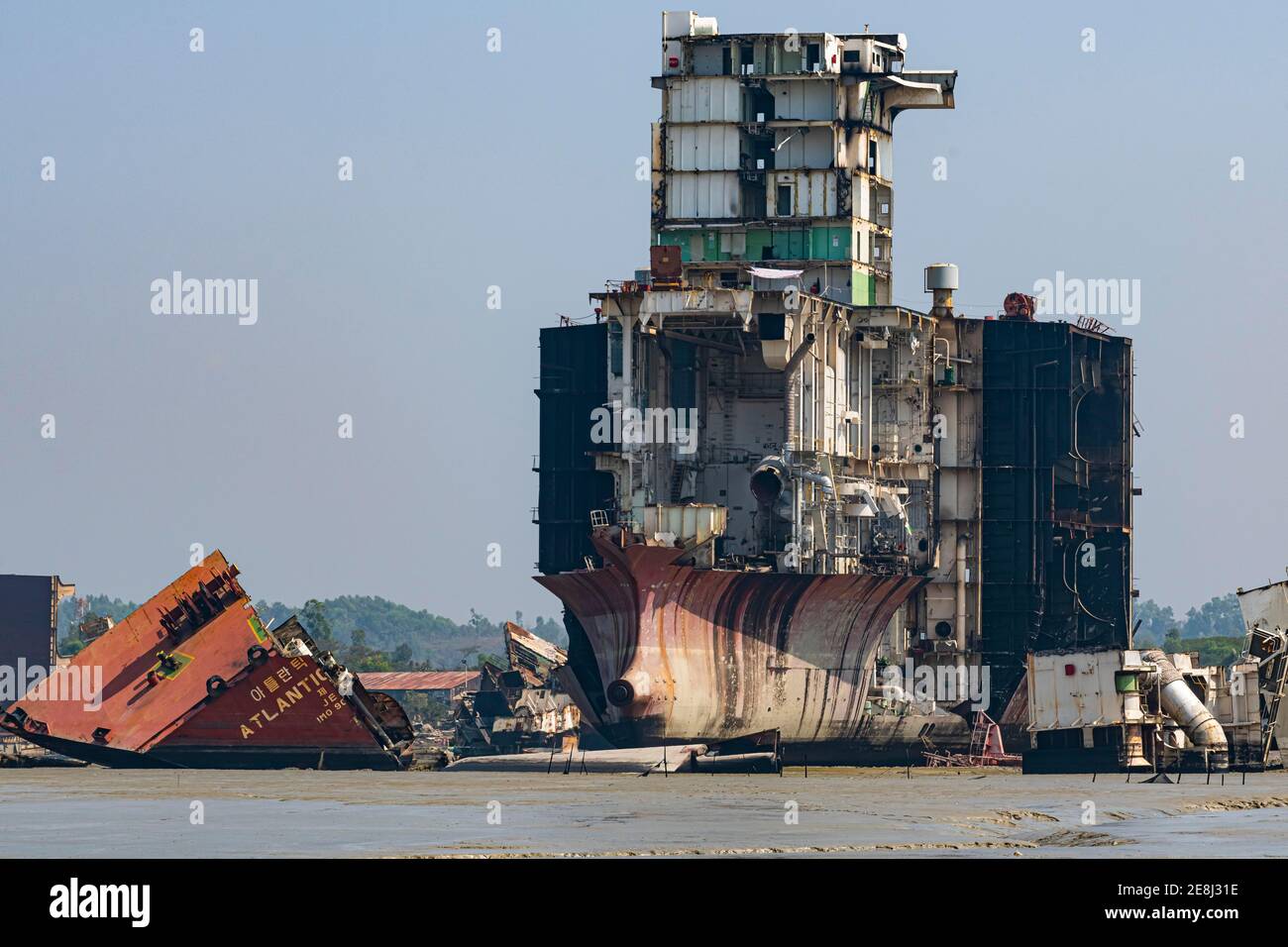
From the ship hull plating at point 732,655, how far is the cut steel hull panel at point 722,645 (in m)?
0.04

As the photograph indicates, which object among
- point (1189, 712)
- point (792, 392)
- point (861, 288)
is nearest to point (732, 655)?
point (792, 392)

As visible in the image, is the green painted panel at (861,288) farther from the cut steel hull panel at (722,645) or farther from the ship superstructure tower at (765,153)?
the cut steel hull panel at (722,645)

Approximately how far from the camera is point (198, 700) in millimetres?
81938

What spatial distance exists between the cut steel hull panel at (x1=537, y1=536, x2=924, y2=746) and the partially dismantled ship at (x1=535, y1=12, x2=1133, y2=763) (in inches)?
3.7

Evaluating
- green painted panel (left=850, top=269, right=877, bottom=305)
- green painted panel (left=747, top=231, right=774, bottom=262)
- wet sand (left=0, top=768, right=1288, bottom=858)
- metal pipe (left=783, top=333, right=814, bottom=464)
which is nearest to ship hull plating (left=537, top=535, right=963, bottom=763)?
metal pipe (left=783, top=333, right=814, bottom=464)

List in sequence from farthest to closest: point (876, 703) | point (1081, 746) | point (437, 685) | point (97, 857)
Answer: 1. point (437, 685)
2. point (876, 703)
3. point (1081, 746)
4. point (97, 857)

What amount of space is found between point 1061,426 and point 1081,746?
23.5 metres

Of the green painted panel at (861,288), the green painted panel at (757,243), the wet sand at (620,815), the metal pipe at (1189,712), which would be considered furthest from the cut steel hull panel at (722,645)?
the green painted panel at (757,243)

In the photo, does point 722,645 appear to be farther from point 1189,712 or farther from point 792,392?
point 1189,712

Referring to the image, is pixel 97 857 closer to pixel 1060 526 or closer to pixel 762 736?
pixel 762 736

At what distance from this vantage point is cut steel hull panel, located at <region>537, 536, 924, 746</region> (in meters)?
83.8

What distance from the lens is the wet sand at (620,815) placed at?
4800cm
